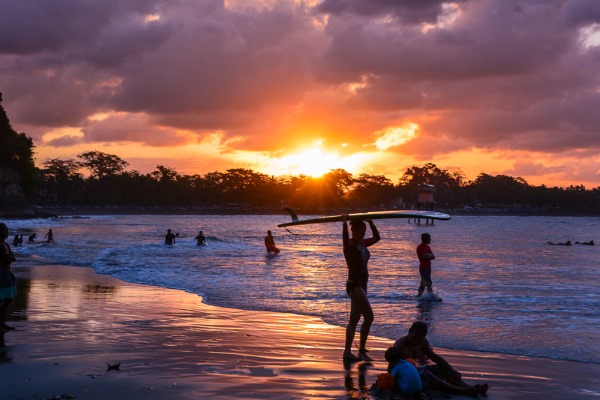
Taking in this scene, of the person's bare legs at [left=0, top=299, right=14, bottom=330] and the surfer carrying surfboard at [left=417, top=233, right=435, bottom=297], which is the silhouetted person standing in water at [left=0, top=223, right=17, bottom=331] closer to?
the person's bare legs at [left=0, top=299, right=14, bottom=330]

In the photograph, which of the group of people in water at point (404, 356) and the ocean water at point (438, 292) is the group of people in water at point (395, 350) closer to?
the group of people in water at point (404, 356)

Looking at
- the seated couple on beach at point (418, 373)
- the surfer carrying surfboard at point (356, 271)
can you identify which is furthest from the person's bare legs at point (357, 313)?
the seated couple on beach at point (418, 373)

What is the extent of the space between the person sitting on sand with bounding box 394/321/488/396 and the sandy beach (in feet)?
0.54

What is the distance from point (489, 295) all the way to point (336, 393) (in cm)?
1199

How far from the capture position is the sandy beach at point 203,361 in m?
7.33

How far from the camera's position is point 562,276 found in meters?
25.8

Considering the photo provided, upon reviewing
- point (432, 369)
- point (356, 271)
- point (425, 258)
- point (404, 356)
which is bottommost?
point (432, 369)

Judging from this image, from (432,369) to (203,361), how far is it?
2922 millimetres

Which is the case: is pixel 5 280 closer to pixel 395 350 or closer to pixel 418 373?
pixel 395 350

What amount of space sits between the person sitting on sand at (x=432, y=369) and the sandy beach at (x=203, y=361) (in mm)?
163

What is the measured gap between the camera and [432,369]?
766cm

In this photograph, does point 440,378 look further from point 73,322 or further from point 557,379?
point 73,322

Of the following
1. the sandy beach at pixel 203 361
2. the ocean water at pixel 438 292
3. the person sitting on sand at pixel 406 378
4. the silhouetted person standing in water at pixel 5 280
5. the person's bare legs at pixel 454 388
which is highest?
the silhouetted person standing in water at pixel 5 280

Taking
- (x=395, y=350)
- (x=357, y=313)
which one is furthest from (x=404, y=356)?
(x=357, y=313)
